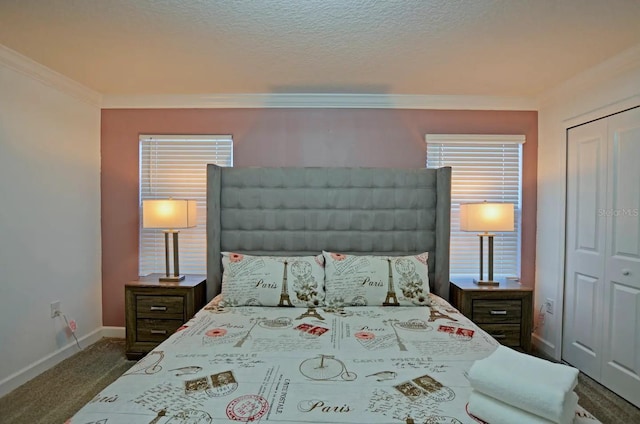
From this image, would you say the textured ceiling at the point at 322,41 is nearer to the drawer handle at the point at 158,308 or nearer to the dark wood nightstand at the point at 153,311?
the dark wood nightstand at the point at 153,311

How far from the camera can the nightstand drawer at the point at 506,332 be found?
2742 millimetres

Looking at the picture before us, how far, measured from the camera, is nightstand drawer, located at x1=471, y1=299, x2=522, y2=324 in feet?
8.99

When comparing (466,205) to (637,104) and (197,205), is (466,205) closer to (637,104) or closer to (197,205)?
(637,104)

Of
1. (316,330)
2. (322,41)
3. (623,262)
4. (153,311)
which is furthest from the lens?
(153,311)

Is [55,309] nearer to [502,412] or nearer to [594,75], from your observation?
[502,412]

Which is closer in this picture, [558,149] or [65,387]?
[65,387]

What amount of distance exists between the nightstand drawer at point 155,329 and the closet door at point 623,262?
3277 millimetres

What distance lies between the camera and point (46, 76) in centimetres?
269

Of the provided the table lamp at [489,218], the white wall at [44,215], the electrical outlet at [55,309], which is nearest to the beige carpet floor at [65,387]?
the white wall at [44,215]

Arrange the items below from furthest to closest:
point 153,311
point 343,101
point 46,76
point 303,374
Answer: point 343,101, point 153,311, point 46,76, point 303,374

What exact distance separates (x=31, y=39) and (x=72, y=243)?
1653 millimetres

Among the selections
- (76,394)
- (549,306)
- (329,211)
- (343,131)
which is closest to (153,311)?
(76,394)

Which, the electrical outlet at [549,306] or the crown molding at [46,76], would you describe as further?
the electrical outlet at [549,306]

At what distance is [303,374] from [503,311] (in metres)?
2.01
